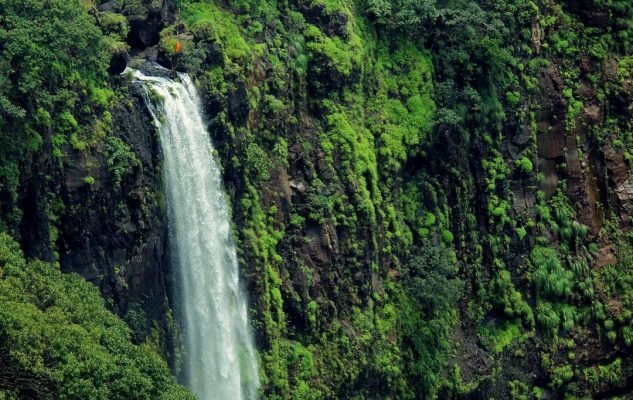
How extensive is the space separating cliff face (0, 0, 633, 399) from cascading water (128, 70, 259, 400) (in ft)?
2.03

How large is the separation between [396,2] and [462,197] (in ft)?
23.6

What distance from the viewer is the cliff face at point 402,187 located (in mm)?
40250

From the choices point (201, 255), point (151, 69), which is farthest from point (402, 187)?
point (151, 69)

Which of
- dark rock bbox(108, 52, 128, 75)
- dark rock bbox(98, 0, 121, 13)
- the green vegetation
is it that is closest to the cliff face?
dark rock bbox(98, 0, 121, 13)

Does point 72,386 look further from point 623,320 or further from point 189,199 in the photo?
point 623,320

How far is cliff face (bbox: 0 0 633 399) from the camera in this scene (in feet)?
132

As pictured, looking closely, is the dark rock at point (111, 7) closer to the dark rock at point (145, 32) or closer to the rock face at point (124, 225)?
the dark rock at point (145, 32)

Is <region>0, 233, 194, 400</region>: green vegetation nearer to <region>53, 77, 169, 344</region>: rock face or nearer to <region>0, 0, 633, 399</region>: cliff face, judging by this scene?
<region>53, 77, 169, 344</region>: rock face

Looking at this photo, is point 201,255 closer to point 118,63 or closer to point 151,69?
point 151,69

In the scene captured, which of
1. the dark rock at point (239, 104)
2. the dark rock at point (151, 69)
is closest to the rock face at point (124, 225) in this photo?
the dark rock at point (151, 69)

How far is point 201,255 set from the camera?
39.2 metres

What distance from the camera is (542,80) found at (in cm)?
5128

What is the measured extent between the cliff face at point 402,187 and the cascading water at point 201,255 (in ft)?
2.03

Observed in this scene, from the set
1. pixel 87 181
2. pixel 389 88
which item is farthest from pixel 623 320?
pixel 87 181
